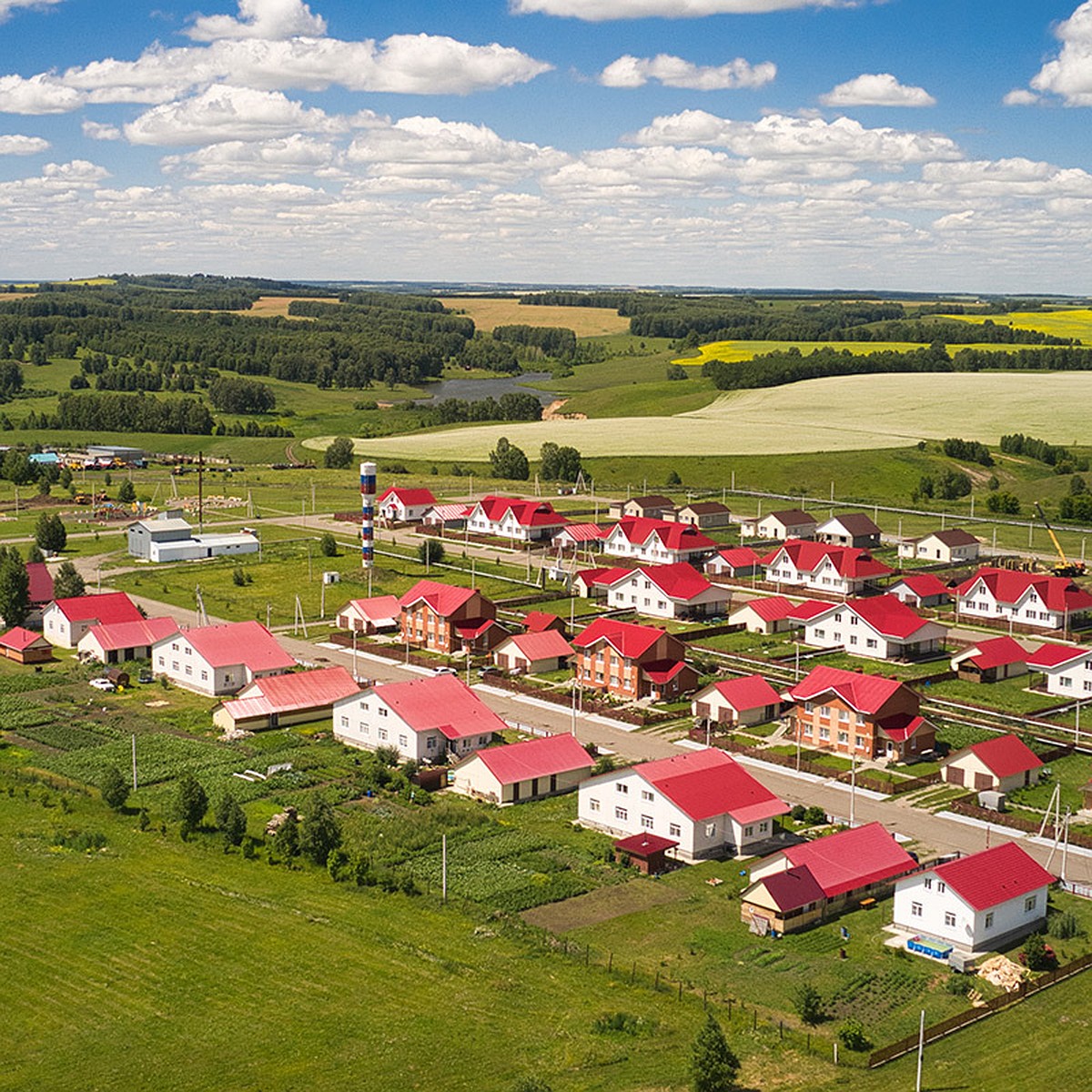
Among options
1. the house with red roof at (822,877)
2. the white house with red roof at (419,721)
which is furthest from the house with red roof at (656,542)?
the house with red roof at (822,877)

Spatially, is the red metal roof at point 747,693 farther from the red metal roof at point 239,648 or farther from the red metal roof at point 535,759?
the red metal roof at point 239,648

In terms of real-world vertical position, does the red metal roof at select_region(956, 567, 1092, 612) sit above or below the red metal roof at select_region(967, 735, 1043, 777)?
above

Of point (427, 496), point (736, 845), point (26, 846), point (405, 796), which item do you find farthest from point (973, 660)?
point (427, 496)

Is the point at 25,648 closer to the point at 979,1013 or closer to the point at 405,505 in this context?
the point at 405,505

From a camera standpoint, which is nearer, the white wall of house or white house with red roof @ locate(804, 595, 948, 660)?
the white wall of house

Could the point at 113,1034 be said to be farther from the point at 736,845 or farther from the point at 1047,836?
the point at 1047,836

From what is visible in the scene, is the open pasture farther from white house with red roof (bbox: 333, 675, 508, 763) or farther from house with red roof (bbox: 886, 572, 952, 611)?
white house with red roof (bbox: 333, 675, 508, 763)

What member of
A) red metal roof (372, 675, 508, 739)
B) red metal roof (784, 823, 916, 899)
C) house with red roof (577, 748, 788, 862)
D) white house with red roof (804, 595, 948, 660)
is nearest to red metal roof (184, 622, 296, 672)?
red metal roof (372, 675, 508, 739)

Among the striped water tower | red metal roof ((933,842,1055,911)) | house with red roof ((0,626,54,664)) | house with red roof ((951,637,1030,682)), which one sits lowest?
house with red roof ((0,626,54,664))
